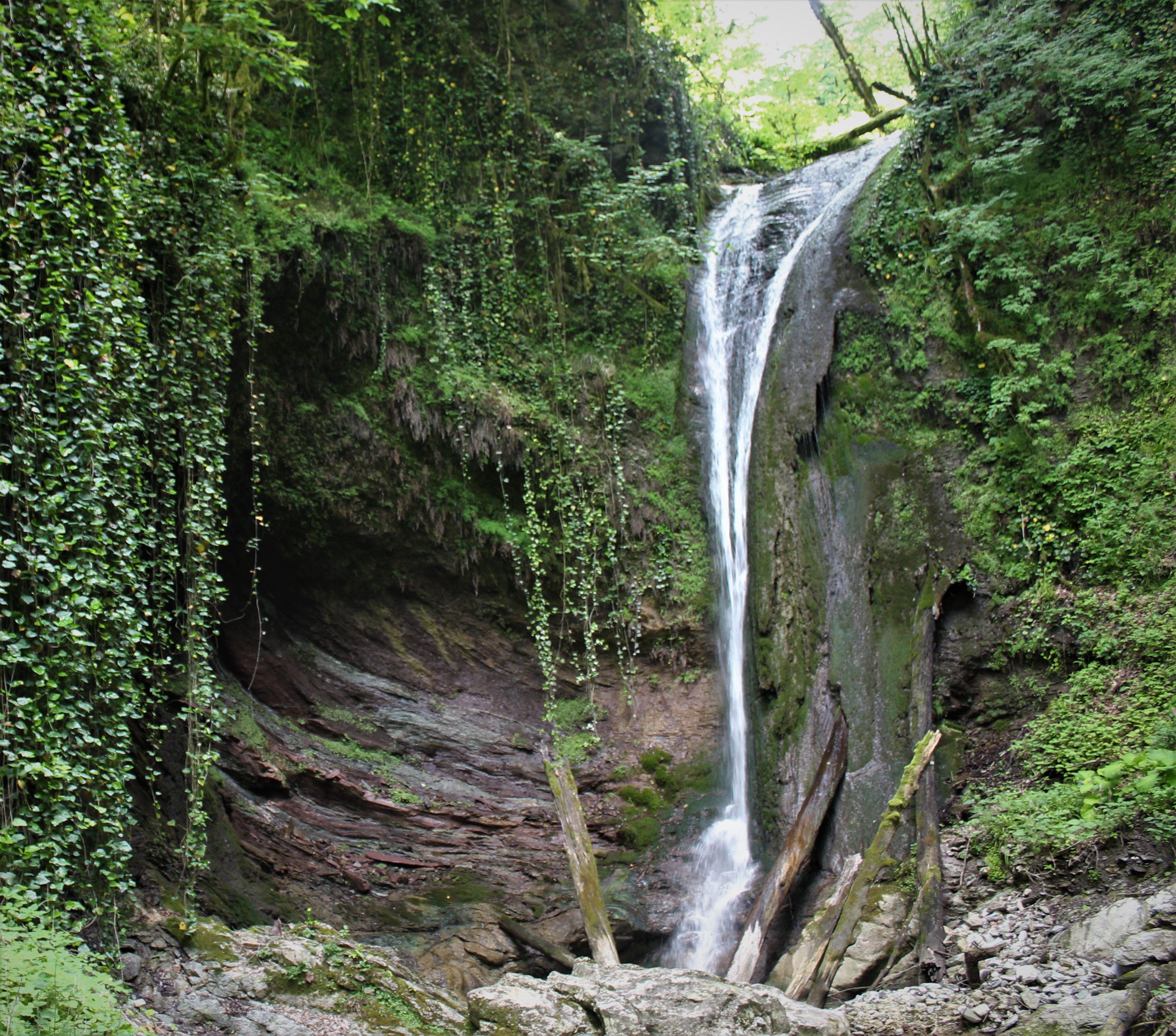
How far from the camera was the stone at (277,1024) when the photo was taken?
4.70 metres

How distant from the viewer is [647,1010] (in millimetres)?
4559

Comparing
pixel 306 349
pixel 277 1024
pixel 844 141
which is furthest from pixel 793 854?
pixel 844 141

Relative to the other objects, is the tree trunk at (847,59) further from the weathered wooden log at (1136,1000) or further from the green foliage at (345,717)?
the weathered wooden log at (1136,1000)

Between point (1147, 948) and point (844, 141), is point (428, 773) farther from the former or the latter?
point (844, 141)

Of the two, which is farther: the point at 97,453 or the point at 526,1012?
the point at 97,453

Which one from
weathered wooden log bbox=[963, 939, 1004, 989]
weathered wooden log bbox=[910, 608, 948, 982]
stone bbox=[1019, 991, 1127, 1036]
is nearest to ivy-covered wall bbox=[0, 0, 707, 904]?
weathered wooden log bbox=[910, 608, 948, 982]

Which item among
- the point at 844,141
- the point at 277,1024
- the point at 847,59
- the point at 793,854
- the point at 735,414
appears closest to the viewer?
the point at 277,1024

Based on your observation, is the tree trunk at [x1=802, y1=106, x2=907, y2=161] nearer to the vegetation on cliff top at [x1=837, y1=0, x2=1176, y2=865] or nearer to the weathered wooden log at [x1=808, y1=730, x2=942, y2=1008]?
the vegetation on cliff top at [x1=837, y1=0, x2=1176, y2=865]

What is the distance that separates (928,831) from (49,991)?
5.60m

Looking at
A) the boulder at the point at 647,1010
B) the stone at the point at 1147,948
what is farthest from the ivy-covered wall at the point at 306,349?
the stone at the point at 1147,948

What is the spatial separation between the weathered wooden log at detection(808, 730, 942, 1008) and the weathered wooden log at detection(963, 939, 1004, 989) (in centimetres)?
76

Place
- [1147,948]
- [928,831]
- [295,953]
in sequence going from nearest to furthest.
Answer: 1. [1147,948]
2. [295,953]
3. [928,831]

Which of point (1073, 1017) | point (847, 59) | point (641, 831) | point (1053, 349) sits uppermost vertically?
point (847, 59)

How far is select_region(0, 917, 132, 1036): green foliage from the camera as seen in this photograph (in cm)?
337
